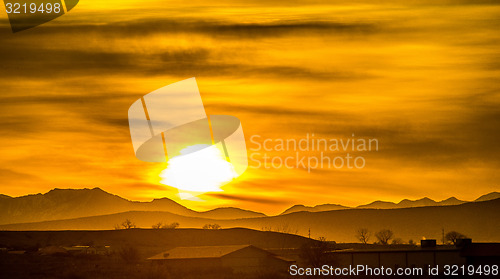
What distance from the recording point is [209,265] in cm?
10156

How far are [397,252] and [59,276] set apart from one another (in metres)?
35.0

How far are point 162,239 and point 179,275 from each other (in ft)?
301

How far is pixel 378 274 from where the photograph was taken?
286 ft

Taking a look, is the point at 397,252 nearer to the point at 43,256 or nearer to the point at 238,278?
the point at 238,278

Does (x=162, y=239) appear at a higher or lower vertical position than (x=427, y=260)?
higher

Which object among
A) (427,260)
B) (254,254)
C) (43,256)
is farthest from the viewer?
(43,256)

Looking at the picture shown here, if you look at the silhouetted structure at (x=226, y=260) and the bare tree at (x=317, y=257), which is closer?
the silhouetted structure at (x=226, y=260)

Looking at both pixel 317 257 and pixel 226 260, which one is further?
pixel 317 257

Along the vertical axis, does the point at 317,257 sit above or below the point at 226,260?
above

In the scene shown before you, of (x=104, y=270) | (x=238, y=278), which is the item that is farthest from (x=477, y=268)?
(x=104, y=270)

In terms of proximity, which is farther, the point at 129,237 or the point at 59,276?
the point at 129,237

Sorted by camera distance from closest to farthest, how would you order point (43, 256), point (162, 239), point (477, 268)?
point (477, 268), point (43, 256), point (162, 239)

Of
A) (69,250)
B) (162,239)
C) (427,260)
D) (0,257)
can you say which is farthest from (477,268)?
(162,239)

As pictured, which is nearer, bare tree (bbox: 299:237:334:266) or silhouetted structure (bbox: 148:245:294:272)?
silhouetted structure (bbox: 148:245:294:272)
